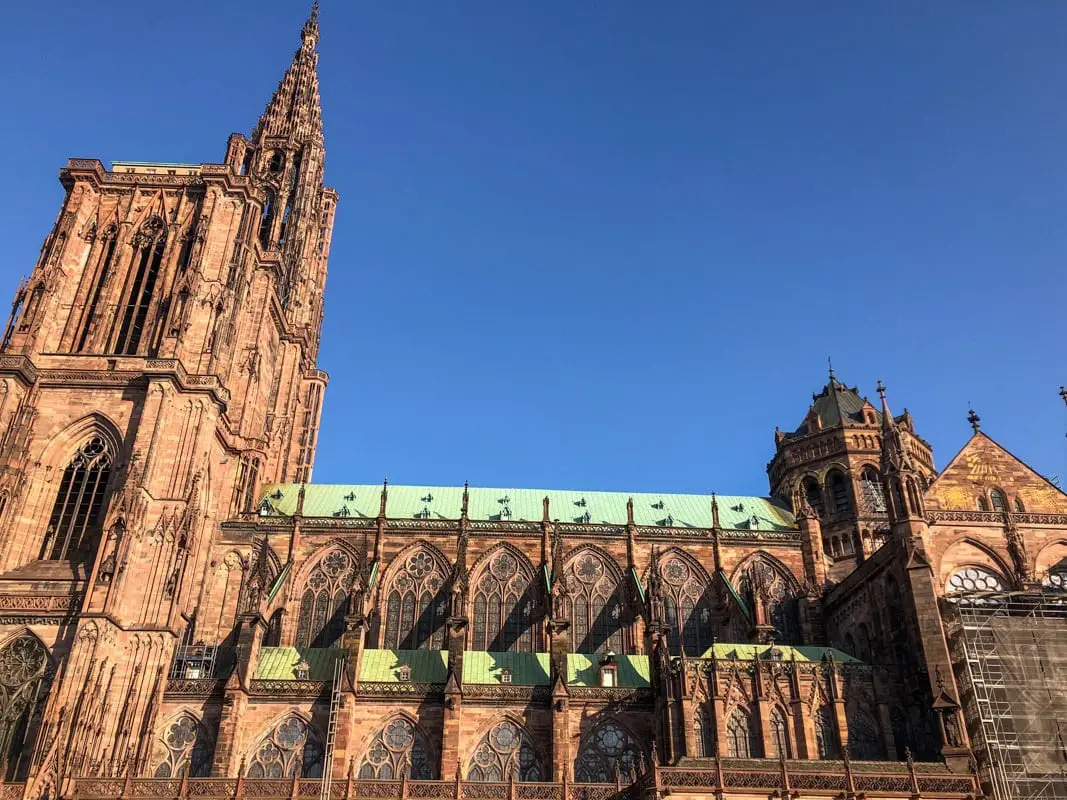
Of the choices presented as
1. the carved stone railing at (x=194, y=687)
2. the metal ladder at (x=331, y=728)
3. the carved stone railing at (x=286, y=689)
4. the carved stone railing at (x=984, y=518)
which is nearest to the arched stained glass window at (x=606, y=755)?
the metal ladder at (x=331, y=728)

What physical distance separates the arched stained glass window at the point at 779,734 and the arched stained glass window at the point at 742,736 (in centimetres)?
66

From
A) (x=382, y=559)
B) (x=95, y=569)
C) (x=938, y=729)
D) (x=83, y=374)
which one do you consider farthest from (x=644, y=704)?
(x=83, y=374)

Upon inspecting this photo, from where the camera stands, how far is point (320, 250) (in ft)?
247

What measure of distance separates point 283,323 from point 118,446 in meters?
20.5

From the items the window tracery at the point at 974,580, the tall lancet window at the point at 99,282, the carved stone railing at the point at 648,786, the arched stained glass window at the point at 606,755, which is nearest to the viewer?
the carved stone railing at the point at 648,786

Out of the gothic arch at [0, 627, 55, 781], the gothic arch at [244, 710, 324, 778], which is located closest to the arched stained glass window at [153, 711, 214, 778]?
the gothic arch at [244, 710, 324, 778]

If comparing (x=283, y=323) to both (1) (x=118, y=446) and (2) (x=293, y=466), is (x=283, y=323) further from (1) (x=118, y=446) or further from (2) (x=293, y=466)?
(1) (x=118, y=446)

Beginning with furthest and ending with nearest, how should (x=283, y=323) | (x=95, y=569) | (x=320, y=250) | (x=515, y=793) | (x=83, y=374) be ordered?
(x=320, y=250), (x=283, y=323), (x=83, y=374), (x=95, y=569), (x=515, y=793)

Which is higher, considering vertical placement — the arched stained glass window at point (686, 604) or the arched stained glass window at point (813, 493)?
the arched stained glass window at point (813, 493)

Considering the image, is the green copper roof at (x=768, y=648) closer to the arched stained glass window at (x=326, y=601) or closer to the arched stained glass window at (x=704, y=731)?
the arched stained glass window at (x=704, y=731)

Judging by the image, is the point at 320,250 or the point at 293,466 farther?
the point at 320,250

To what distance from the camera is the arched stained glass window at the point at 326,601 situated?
158 feet

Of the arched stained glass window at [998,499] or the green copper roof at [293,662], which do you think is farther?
the arched stained glass window at [998,499]

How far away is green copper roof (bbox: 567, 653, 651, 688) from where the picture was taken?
1687 inches
